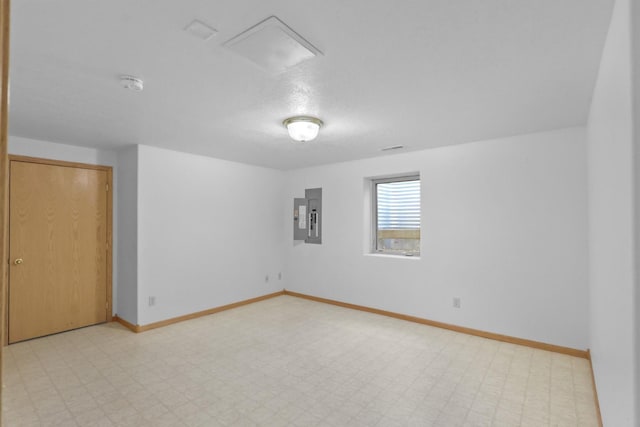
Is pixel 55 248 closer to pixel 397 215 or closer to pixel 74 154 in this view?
pixel 74 154

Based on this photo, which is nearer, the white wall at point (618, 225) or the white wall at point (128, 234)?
the white wall at point (618, 225)

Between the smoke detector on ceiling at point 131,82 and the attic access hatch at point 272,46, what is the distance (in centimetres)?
85

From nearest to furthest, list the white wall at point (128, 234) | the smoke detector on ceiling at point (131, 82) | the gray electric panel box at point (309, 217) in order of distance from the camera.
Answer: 1. the smoke detector on ceiling at point (131, 82)
2. the white wall at point (128, 234)
3. the gray electric panel box at point (309, 217)

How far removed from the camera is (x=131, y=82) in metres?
2.28

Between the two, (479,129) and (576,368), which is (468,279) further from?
(479,129)

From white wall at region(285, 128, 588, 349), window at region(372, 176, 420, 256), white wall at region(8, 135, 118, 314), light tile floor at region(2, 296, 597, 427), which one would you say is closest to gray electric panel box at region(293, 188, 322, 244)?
white wall at region(285, 128, 588, 349)

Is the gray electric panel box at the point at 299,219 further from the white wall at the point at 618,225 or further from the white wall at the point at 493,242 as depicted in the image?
the white wall at the point at 618,225

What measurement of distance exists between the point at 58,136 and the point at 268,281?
3.59 metres

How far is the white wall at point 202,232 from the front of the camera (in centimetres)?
426

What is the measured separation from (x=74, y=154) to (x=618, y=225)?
5.31m

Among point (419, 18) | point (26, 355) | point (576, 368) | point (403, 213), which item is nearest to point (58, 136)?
point (26, 355)

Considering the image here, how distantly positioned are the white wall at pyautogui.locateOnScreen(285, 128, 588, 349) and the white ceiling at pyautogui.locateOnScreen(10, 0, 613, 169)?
0.44 metres

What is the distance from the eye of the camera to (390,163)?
4816mm

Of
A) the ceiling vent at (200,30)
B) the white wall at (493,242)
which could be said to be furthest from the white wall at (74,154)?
the ceiling vent at (200,30)
